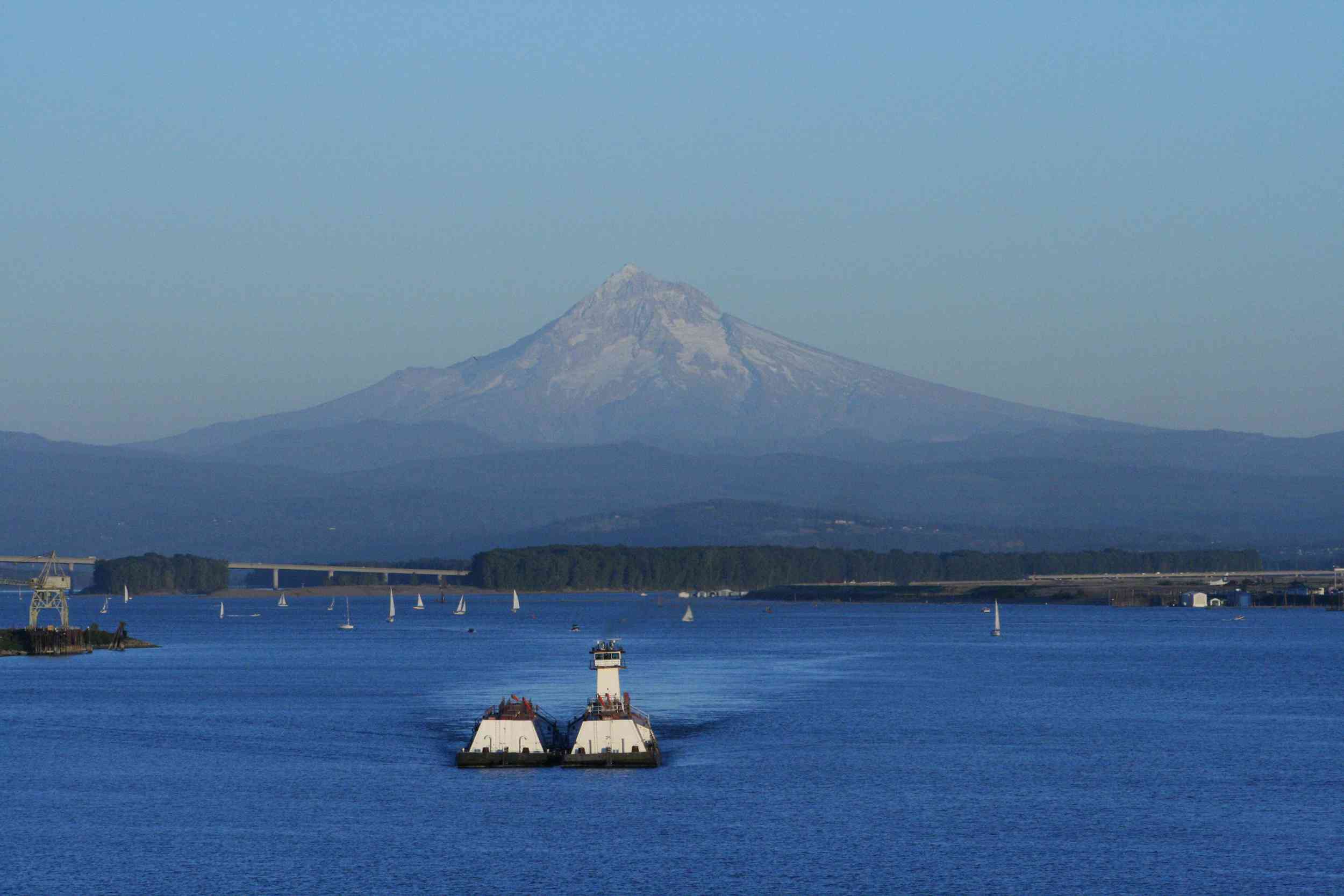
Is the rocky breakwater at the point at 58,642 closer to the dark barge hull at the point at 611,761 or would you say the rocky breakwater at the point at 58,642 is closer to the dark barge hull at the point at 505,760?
the dark barge hull at the point at 505,760

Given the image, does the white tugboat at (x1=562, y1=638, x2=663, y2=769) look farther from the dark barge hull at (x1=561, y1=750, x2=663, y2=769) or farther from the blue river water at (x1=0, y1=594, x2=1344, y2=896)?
the blue river water at (x1=0, y1=594, x2=1344, y2=896)

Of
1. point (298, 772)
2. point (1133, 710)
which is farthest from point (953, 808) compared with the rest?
point (1133, 710)

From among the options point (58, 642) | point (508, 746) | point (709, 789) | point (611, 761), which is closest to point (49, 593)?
point (58, 642)

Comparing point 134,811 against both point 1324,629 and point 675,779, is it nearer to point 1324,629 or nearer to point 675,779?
point 675,779

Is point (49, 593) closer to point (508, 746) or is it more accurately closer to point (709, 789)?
point (508, 746)

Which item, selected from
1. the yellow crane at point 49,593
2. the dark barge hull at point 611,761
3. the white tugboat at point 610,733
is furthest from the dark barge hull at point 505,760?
the yellow crane at point 49,593

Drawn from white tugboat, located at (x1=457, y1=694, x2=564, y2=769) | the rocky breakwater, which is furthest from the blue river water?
the rocky breakwater

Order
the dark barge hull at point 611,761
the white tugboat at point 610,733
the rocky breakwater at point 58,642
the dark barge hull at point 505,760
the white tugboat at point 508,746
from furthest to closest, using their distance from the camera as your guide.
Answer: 1. the rocky breakwater at point 58,642
2. the white tugboat at point 508,746
3. the dark barge hull at point 505,760
4. the white tugboat at point 610,733
5. the dark barge hull at point 611,761
